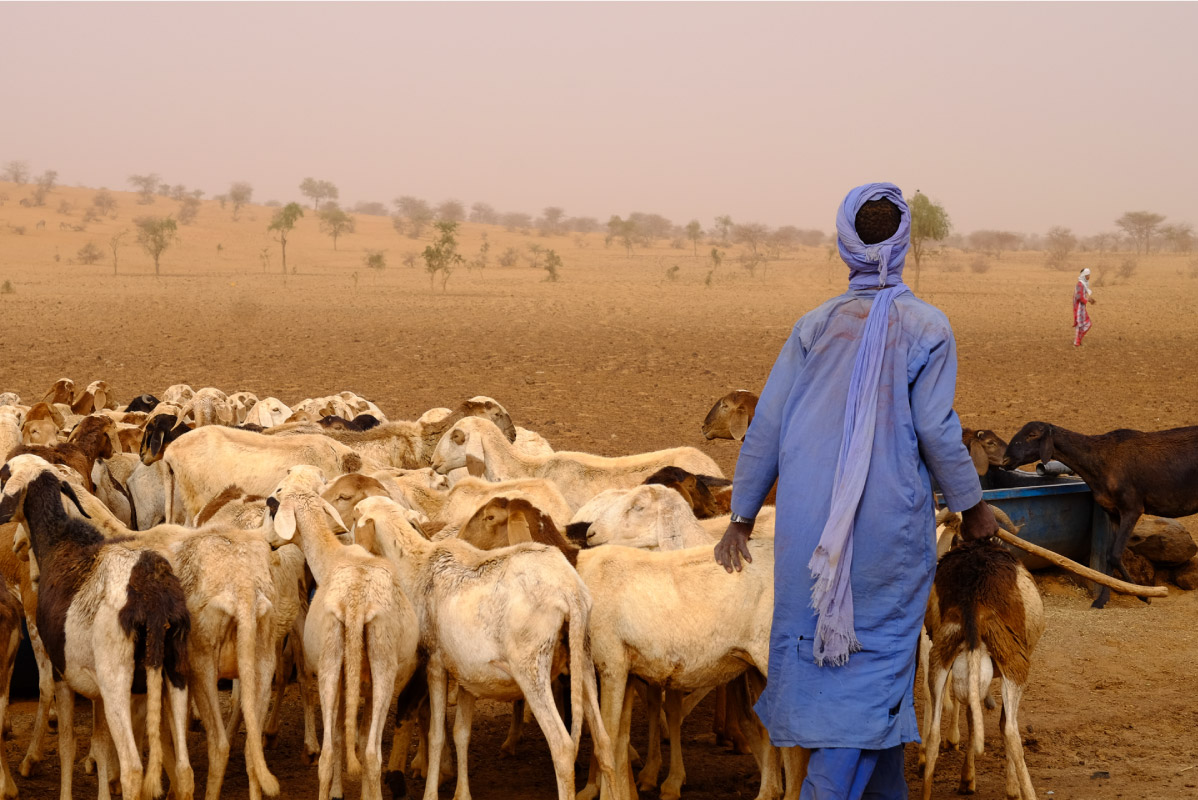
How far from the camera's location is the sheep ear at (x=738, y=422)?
1100 cm

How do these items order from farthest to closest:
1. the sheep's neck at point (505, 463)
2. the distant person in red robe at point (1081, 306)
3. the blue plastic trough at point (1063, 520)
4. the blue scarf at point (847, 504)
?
the distant person in red robe at point (1081, 306) → the blue plastic trough at point (1063, 520) → the sheep's neck at point (505, 463) → the blue scarf at point (847, 504)

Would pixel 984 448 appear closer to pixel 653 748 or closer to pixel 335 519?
pixel 653 748

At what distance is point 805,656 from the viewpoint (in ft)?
14.0

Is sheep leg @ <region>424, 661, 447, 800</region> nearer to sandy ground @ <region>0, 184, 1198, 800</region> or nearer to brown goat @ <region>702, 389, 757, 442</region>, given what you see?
sandy ground @ <region>0, 184, 1198, 800</region>

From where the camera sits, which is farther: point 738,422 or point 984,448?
point 738,422

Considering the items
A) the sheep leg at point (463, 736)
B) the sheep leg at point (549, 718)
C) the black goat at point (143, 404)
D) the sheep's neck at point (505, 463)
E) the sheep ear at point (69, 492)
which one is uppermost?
the sheep ear at point (69, 492)

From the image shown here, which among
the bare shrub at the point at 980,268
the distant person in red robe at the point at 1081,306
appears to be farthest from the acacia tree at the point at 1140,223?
the distant person in red robe at the point at 1081,306

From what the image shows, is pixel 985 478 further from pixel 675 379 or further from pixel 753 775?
pixel 675 379

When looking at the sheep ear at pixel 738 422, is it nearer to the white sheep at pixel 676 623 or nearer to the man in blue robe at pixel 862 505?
the white sheep at pixel 676 623

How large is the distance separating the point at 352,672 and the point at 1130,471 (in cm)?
745

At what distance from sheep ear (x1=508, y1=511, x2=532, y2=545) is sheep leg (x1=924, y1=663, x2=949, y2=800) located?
7.47ft

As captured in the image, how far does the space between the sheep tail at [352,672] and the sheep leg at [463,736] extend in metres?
0.68

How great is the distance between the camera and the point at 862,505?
4.16 meters

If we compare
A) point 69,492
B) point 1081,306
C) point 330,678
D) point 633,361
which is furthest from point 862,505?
point 1081,306
